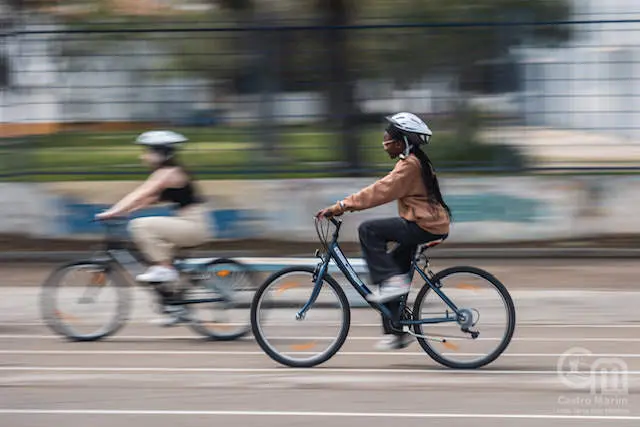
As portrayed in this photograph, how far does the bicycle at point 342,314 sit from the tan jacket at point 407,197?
0.58 feet

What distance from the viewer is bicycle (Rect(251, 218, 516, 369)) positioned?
7492mm

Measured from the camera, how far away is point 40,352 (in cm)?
828

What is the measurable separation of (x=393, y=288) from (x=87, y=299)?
8.06 feet

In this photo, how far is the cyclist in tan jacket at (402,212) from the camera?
24.3ft

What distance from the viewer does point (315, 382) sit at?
23.4 ft

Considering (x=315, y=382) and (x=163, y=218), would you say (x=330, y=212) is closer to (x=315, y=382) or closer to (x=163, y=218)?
(x=315, y=382)

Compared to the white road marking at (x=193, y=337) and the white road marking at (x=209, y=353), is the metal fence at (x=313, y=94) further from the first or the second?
the white road marking at (x=209, y=353)

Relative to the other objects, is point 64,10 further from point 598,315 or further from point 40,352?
point 598,315

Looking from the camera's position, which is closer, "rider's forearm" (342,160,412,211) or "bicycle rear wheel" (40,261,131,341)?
"rider's forearm" (342,160,412,211)

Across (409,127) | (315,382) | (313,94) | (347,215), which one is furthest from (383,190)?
(313,94)

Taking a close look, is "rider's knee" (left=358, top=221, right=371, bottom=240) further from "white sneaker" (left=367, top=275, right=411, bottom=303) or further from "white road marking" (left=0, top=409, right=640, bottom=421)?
"white road marking" (left=0, top=409, right=640, bottom=421)

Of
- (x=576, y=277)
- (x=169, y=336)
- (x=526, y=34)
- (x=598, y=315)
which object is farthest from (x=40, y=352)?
(x=526, y=34)

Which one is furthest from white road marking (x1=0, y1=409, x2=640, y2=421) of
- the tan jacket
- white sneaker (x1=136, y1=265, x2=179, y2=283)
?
white sneaker (x1=136, y1=265, x2=179, y2=283)

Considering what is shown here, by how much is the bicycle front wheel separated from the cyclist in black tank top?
1.19 meters
